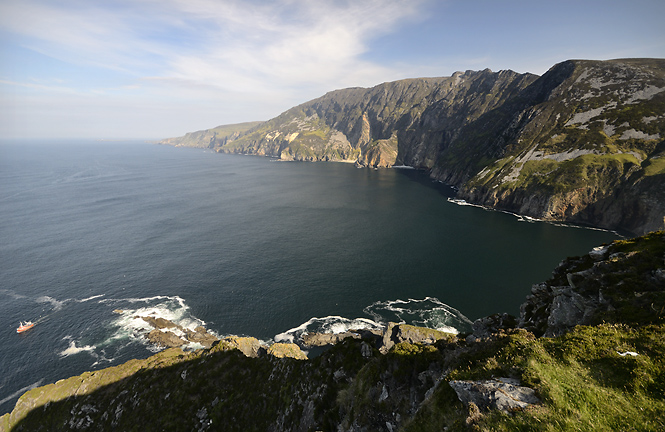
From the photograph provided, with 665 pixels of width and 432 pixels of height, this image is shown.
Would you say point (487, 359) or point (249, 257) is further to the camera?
point (249, 257)

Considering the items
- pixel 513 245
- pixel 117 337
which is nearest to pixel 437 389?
pixel 117 337

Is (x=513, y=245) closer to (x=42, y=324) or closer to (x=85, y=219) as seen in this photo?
(x=42, y=324)

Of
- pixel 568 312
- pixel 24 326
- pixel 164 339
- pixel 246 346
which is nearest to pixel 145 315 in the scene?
pixel 164 339

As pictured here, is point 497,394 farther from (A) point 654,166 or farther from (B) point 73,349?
(A) point 654,166

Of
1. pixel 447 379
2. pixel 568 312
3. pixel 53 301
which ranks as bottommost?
pixel 53 301

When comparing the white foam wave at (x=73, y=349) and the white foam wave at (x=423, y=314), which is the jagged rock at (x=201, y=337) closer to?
the white foam wave at (x=73, y=349)
